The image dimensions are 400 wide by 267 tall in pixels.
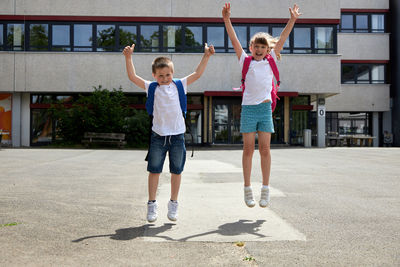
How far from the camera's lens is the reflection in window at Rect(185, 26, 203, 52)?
23.6 metres

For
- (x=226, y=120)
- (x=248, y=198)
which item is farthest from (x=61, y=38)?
(x=248, y=198)

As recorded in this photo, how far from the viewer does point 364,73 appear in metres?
30.6

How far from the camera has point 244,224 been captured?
3.84 metres

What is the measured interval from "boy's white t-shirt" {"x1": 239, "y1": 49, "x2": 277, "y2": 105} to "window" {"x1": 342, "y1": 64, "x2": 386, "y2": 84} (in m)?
28.0

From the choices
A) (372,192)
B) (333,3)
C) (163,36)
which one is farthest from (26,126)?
(372,192)

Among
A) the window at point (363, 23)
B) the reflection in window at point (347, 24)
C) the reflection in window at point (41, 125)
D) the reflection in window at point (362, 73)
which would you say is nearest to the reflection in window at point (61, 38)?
the reflection in window at point (41, 125)

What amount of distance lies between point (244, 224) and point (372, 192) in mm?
3015

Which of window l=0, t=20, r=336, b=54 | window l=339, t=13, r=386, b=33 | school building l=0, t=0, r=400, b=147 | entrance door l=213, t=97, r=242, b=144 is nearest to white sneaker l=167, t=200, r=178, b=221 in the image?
school building l=0, t=0, r=400, b=147

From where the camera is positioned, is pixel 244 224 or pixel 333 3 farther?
pixel 333 3

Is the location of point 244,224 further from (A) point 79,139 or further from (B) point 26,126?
(B) point 26,126

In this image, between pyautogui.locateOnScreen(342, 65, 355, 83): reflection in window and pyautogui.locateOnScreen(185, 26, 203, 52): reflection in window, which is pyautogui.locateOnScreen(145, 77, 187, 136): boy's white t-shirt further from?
pyautogui.locateOnScreen(342, 65, 355, 83): reflection in window

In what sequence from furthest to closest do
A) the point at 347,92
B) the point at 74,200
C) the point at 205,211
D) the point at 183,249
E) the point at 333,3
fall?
the point at 347,92
the point at 333,3
the point at 74,200
the point at 205,211
the point at 183,249

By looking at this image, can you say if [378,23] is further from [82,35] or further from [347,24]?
[82,35]

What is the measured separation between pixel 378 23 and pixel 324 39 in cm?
924
